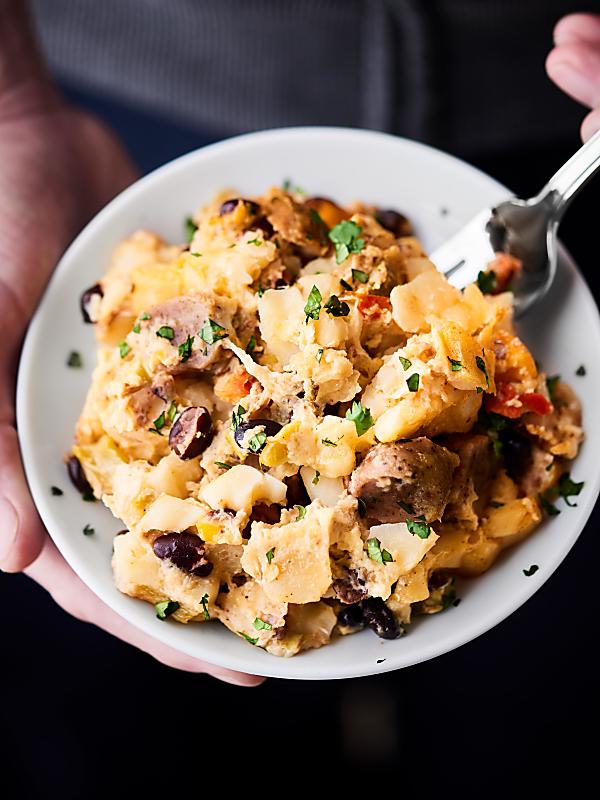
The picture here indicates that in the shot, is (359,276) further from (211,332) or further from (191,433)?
(191,433)

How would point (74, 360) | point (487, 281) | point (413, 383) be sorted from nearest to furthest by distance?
point (413, 383) → point (487, 281) → point (74, 360)

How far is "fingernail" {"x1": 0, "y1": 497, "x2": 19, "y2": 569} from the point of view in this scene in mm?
2648

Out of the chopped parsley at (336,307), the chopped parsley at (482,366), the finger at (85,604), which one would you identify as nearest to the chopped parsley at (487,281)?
the chopped parsley at (482,366)

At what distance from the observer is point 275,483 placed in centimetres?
233

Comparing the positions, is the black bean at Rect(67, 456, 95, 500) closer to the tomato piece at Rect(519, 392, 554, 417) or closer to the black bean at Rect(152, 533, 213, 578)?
the black bean at Rect(152, 533, 213, 578)

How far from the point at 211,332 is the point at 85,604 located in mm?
1070

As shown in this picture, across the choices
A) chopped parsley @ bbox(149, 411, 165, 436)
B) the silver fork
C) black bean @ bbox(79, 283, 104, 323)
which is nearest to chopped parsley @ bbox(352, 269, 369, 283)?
the silver fork

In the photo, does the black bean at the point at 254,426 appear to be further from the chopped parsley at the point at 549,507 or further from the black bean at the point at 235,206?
the chopped parsley at the point at 549,507

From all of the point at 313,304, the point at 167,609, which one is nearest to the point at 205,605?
the point at 167,609

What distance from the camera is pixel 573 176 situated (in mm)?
2633

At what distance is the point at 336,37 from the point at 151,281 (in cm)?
178

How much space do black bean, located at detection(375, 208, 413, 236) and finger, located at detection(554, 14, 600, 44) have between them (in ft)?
2.59

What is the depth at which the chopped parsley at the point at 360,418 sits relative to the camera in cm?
233

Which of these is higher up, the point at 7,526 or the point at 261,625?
the point at 261,625
